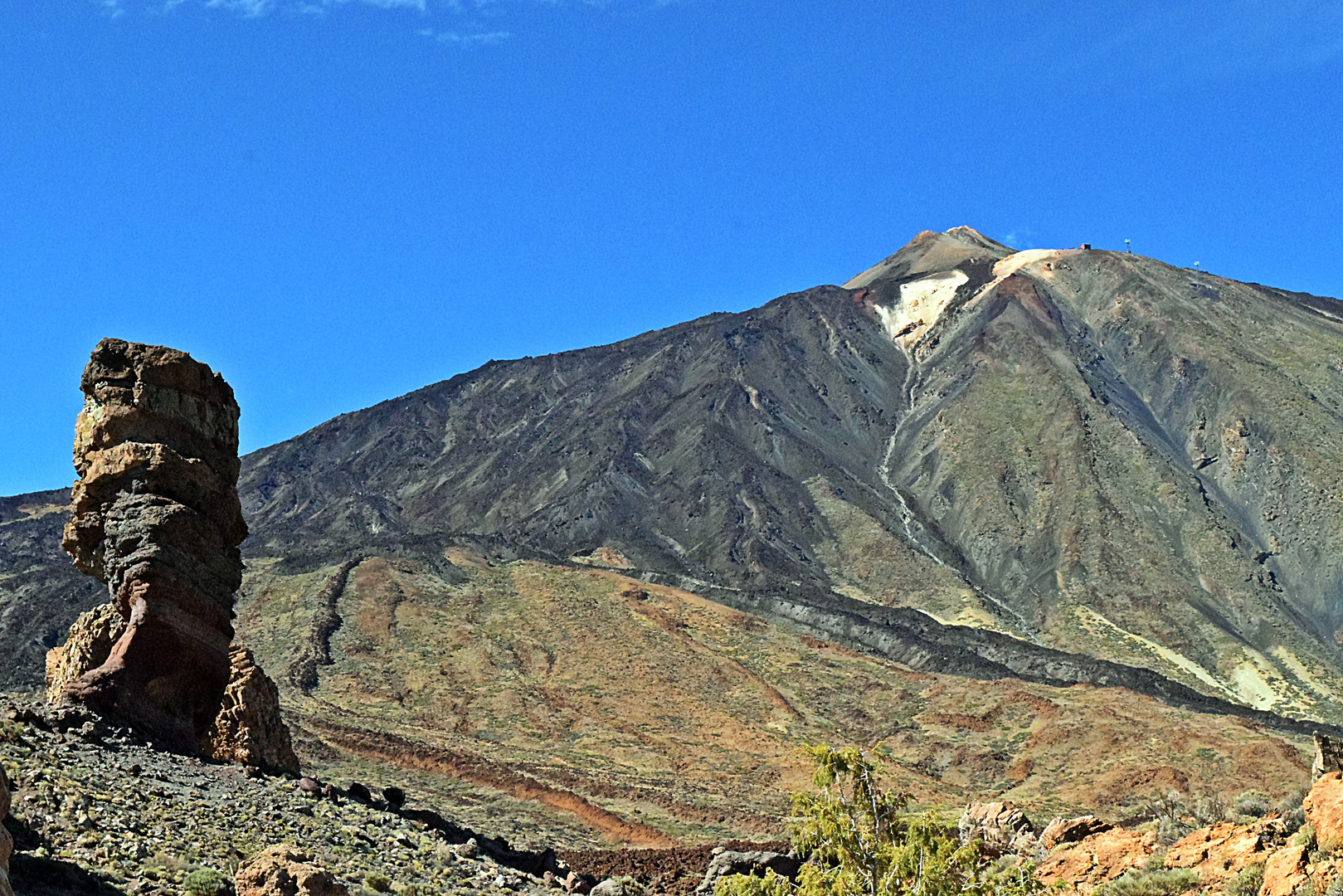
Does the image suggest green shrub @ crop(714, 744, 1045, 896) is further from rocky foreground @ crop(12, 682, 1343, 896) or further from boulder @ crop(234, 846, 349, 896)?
boulder @ crop(234, 846, 349, 896)

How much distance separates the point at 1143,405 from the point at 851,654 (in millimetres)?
71538

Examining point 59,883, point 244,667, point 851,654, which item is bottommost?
point 59,883

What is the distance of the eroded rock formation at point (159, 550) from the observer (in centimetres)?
1825

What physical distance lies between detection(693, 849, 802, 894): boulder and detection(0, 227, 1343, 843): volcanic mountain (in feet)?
101

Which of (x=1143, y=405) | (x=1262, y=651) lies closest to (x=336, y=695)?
(x=1262, y=651)

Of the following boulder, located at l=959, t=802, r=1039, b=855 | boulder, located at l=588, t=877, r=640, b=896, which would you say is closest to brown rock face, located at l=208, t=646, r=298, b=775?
boulder, located at l=588, t=877, r=640, b=896

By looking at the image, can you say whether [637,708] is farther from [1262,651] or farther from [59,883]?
[1262,651]

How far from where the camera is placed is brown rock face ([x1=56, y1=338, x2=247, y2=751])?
719 inches

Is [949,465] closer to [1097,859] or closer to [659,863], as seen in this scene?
[659,863]

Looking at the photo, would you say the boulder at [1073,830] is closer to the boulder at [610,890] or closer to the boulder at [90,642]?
the boulder at [610,890]

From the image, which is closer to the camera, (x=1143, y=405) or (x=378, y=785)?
(x=378, y=785)

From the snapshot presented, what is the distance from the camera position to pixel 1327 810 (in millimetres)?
12664

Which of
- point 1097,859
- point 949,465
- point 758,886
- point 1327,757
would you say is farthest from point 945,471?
point 758,886

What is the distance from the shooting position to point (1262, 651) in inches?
3329
